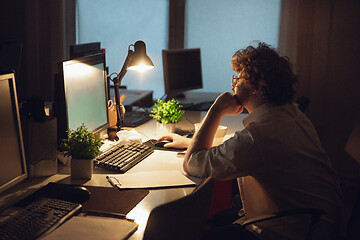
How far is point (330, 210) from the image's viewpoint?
1441mm

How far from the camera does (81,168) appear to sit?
1598 mm

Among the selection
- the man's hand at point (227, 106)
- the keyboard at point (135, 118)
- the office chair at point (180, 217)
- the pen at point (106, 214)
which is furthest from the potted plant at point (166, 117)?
the office chair at point (180, 217)

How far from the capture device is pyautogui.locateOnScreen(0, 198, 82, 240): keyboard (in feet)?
3.63

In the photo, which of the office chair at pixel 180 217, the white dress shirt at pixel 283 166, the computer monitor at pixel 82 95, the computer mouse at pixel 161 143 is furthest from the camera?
the computer mouse at pixel 161 143

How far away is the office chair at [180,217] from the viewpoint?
3.12ft

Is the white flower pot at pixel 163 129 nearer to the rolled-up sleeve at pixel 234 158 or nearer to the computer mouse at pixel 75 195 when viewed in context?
the rolled-up sleeve at pixel 234 158

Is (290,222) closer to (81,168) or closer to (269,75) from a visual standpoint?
(269,75)

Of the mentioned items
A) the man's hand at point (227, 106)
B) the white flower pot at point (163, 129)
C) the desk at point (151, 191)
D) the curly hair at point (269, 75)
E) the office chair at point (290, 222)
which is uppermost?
the curly hair at point (269, 75)

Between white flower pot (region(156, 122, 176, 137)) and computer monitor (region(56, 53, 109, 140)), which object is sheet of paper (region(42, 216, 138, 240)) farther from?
white flower pot (region(156, 122, 176, 137))

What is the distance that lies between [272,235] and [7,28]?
3762 mm

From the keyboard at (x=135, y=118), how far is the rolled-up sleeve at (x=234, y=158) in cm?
106

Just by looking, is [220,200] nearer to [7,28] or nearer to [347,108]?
[347,108]

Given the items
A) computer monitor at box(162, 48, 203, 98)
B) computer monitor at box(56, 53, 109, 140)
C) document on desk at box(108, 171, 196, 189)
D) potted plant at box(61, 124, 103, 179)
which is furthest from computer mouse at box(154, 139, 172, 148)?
computer monitor at box(162, 48, 203, 98)

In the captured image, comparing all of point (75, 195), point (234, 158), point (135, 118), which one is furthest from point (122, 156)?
point (135, 118)
